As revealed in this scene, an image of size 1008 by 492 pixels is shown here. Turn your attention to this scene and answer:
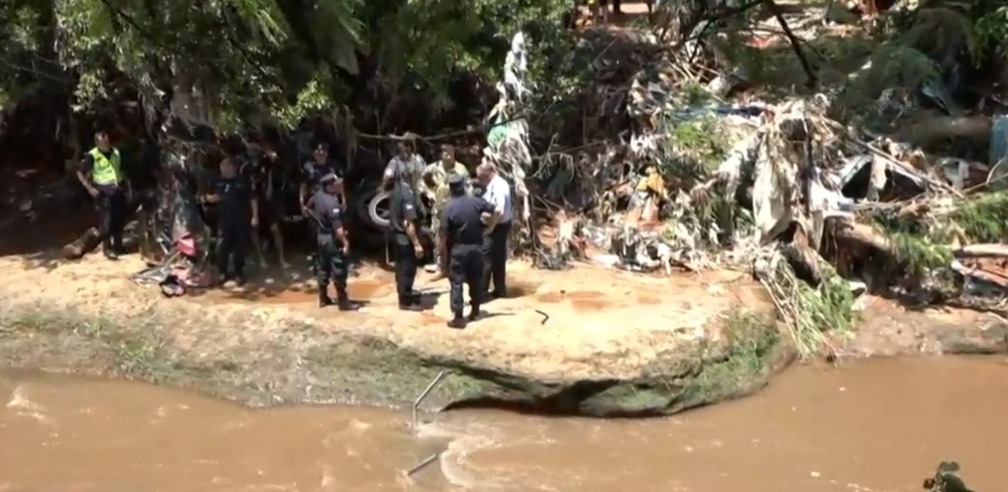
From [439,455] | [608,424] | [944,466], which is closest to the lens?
[944,466]

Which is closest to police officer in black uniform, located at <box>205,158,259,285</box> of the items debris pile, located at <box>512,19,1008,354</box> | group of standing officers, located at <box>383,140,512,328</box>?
group of standing officers, located at <box>383,140,512,328</box>

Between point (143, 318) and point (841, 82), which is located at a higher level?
point (841, 82)

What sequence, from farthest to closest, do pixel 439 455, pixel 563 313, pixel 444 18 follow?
pixel 444 18 → pixel 563 313 → pixel 439 455

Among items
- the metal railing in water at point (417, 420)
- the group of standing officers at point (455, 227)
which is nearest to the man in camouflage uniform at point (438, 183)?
the group of standing officers at point (455, 227)

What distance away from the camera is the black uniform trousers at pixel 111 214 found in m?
13.0

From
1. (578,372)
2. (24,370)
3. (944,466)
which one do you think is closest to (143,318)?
(24,370)

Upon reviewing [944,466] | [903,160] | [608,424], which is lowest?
[608,424]

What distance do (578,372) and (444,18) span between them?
4424mm

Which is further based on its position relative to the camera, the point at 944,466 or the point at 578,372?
the point at 578,372

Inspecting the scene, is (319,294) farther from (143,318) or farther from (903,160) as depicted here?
(903,160)

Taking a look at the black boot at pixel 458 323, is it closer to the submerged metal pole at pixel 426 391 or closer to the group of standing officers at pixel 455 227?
the group of standing officers at pixel 455 227

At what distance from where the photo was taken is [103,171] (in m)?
13.0

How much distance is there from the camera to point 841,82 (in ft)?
49.8

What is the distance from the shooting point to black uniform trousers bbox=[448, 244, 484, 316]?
10680 millimetres
